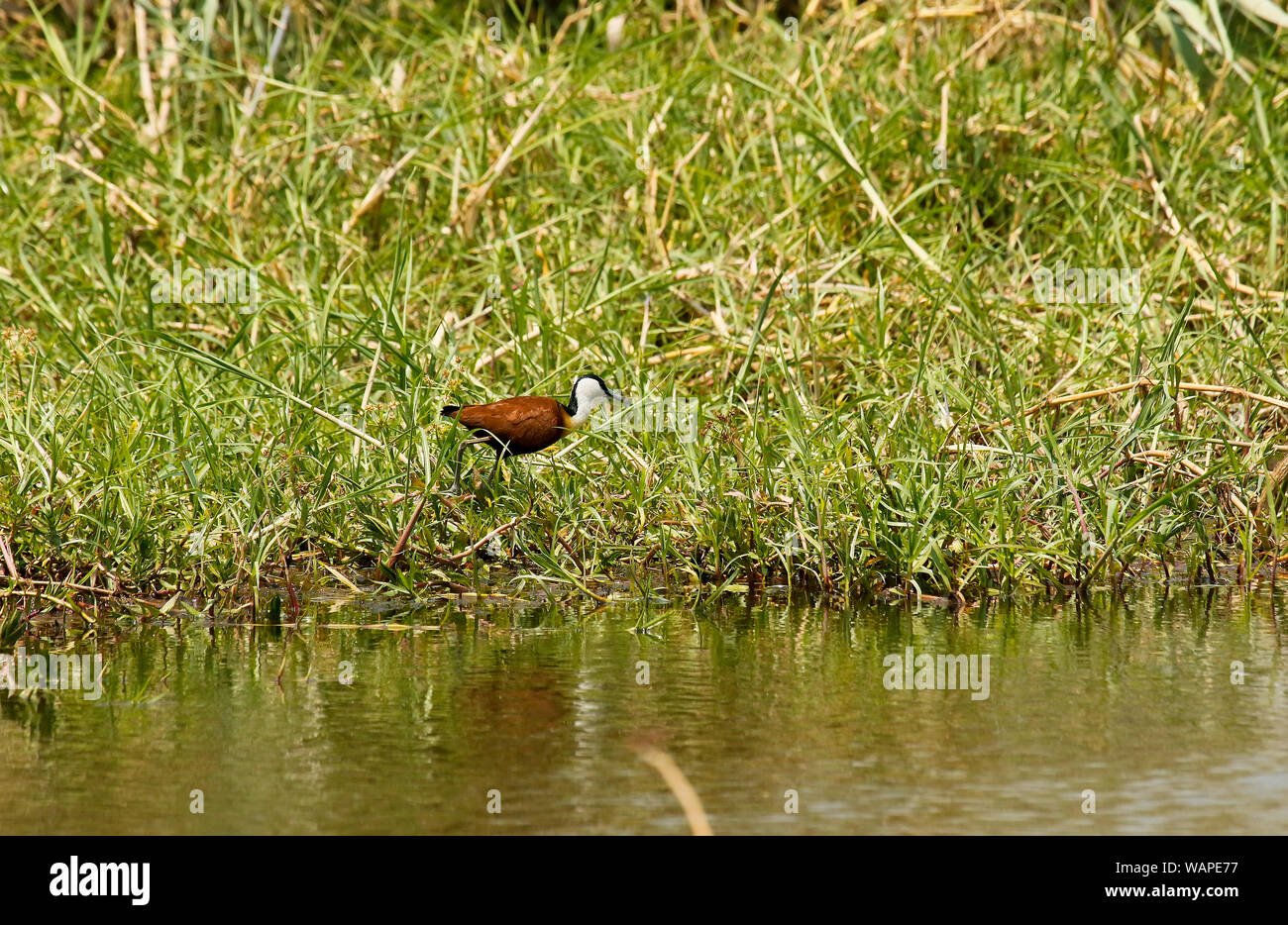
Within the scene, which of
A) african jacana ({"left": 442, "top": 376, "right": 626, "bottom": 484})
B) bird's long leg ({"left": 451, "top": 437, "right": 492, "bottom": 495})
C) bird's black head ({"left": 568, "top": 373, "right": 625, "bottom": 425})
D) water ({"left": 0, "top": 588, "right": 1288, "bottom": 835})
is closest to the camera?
water ({"left": 0, "top": 588, "right": 1288, "bottom": 835})

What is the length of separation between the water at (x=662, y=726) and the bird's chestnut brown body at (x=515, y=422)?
0.61 metres

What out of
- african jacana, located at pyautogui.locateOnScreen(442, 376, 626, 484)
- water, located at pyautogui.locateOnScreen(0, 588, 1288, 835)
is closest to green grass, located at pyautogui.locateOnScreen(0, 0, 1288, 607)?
african jacana, located at pyautogui.locateOnScreen(442, 376, 626, 484)

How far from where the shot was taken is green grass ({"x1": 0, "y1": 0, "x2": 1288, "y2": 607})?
21.5ft

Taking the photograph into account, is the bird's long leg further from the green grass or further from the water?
the water

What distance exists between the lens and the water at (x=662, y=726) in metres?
4.15

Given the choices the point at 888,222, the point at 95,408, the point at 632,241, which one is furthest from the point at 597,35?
the point at 95,408

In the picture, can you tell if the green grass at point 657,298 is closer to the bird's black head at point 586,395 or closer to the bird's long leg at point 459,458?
the bird's long leg at point 459,458

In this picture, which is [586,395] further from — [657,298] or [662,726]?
[662,726]

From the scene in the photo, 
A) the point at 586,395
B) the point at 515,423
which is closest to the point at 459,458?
the point at 515,423

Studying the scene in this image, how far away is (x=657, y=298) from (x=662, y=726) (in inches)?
165

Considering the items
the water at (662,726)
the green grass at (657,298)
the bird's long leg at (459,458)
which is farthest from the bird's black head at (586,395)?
the water at (662,726)

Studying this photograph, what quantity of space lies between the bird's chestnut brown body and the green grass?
21 cm

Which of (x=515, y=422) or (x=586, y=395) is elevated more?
(x=586, y=395)

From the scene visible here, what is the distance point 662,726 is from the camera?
15.9ft
